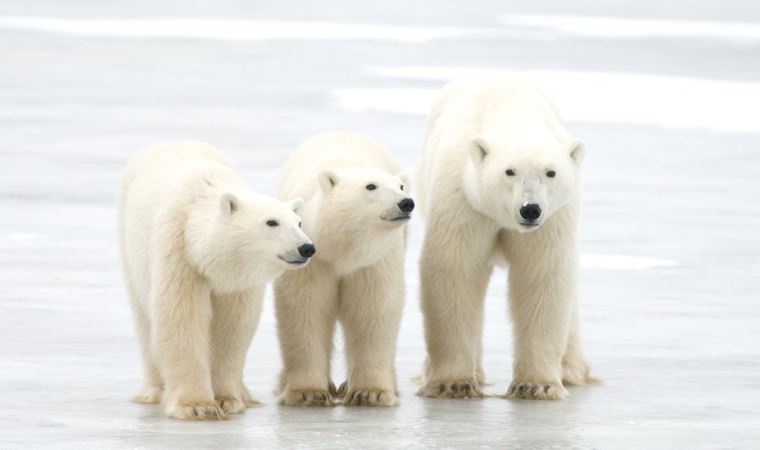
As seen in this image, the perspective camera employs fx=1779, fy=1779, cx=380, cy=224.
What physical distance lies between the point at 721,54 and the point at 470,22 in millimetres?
6127

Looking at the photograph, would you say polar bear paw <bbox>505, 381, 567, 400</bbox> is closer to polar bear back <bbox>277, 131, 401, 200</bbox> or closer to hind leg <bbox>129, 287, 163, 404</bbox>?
polar bear back <bbox>277, 131, 401, 200</bbox>

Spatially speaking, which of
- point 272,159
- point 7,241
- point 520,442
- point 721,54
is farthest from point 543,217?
point 721,54

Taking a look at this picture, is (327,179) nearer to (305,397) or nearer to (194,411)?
(305,397)

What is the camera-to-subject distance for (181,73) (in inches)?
787

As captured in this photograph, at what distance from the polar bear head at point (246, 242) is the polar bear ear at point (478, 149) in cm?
86

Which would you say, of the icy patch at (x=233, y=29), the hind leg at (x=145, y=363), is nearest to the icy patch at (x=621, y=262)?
the hind leg at (x=145, y=363)

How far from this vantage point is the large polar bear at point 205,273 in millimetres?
6363

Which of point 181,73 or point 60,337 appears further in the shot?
point 181,73

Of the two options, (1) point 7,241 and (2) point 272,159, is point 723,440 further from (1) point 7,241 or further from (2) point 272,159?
(2) point 272,159

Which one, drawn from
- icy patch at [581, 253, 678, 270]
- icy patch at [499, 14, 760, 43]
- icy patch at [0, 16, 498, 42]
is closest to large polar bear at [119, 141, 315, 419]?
icy patch at [581, 253, 678, 270]

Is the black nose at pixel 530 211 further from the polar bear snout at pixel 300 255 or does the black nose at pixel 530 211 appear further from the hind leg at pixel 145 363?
the hind leg at pixel 145 363

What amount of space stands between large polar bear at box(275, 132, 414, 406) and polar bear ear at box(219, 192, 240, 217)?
1.62 feet

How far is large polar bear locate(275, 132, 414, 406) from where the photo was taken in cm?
670

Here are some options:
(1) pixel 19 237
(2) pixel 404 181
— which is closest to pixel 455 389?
(2) pixel 404 181
